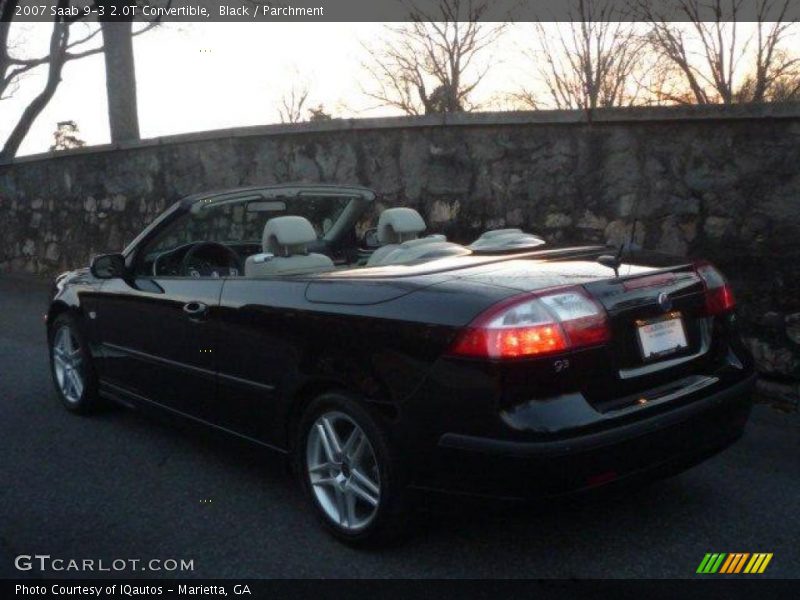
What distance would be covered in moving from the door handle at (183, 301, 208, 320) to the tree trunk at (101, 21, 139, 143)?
11.0m

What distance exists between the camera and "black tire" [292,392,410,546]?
3.32m

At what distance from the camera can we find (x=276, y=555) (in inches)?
140

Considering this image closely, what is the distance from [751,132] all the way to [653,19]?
18.3 meters

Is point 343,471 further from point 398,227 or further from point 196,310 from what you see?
point 398,227

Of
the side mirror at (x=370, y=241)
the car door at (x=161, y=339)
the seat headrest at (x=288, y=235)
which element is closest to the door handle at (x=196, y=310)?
the car door at (x=161, y=339)

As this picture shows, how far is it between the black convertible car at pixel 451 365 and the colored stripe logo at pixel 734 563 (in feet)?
1.25

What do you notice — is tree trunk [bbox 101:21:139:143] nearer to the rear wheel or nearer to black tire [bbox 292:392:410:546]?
the rear wheel

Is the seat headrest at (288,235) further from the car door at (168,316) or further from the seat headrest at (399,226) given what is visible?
the seat headrest at (399,226)

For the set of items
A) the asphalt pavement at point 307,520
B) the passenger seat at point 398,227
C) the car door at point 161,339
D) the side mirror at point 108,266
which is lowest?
the asphalt pavement at point 307,520

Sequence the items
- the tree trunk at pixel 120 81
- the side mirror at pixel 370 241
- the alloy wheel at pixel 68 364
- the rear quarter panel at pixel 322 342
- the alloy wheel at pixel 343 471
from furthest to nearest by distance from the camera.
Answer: the tree trunk at pixel 120 81
the alloy wheel at pixel 68 364
the side mirror at pixel 370 241
the alloy wheel at pixel 343 471
the rear quarter panel at pixel 322 342

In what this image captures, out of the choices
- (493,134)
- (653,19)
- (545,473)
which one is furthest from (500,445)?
(653,19)

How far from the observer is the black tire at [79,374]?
5617 millimetres

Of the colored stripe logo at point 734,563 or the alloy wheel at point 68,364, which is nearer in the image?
the colored stripe logo at point 734,563

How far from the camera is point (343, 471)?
3.64 m
